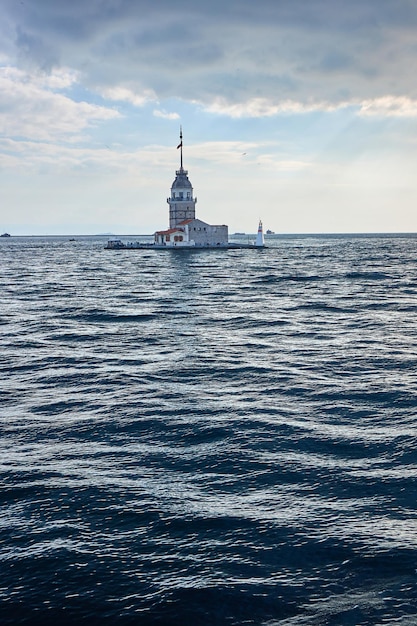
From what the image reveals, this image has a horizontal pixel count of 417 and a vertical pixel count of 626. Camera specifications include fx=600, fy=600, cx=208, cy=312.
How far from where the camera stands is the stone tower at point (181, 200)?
140000 millimetres

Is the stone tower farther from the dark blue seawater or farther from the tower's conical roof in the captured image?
the dark blue seawater

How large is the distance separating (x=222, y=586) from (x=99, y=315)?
96.1 ft

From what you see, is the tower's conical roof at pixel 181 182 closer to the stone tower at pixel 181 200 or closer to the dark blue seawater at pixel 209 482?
the stone tower at pixel 181 200

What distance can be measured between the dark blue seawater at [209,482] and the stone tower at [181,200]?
115 m

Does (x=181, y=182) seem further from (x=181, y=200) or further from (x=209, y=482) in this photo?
(x=209, y=482)

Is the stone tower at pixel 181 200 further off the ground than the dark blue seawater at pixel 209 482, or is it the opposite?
the stone tower at pixel 181 200

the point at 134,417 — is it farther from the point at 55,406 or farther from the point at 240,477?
the point at 240,477

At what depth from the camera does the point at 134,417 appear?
54.5 ft

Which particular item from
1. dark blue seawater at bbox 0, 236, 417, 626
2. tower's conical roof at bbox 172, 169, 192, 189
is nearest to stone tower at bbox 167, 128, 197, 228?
tower's conical roof at bbox 172, 169, 192, 189

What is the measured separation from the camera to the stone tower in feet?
459

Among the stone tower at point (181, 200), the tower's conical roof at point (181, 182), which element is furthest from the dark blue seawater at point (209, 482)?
the tower's conical roof at point (181, 182)

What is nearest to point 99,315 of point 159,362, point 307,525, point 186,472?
point 159,362

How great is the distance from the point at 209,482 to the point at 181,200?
132 m

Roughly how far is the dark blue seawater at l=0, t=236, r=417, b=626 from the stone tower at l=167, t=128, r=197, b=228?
114680 millimetres
